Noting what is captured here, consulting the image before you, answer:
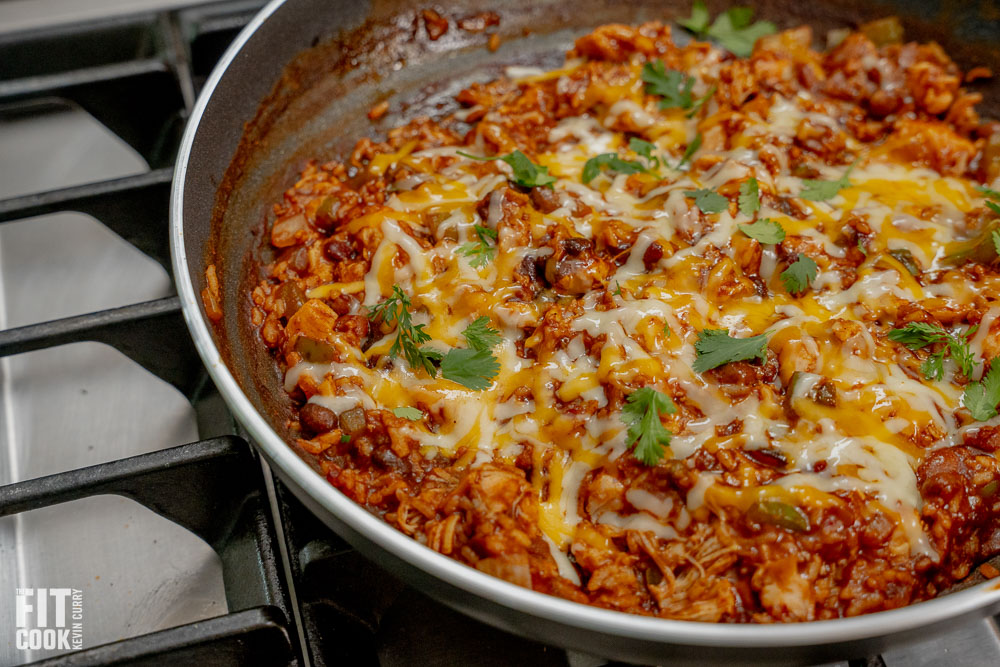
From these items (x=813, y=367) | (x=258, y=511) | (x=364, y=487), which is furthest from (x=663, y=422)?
(x=258, y=511)

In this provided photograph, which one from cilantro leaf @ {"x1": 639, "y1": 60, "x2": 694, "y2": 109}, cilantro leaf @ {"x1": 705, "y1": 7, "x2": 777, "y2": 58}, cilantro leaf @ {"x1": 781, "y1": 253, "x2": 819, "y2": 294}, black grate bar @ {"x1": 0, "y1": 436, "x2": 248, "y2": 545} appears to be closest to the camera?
black grate bar @ {"x1": 0, "y1": 436, "x2": 248, "y2": 545}

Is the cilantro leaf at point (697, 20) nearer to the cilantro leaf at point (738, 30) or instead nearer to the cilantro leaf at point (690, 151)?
the cilantro leaf at point (738, 30)

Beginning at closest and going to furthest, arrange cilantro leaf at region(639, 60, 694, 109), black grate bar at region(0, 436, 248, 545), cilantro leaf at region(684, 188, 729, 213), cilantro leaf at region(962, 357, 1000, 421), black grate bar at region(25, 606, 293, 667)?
black grate bar at region(25, 606, 293, 667), black grate bar at region(0, 436, 248, 545), cilantro leaf at region(962, 357, 1000, 421), cilantro leaf at region(684, 188, 729, 213), cilantro leaf at region(639, 60, 694, 109)

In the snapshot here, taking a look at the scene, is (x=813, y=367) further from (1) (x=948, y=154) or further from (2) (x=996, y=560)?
(1) (x=948, y=154)

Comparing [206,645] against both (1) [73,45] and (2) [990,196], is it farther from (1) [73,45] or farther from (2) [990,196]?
(2) [990,196]

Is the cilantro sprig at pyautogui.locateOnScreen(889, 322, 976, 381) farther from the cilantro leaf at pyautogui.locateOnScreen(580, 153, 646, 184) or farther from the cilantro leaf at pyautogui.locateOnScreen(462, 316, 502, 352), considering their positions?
the cilantro leaf at pyautogui.locateOnScreen(462, 316, 502, 352)

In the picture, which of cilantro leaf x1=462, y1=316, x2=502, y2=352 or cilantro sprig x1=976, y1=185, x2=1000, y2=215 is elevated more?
cilantro sprig x1=976, y1=185, x2=1000, y2=215

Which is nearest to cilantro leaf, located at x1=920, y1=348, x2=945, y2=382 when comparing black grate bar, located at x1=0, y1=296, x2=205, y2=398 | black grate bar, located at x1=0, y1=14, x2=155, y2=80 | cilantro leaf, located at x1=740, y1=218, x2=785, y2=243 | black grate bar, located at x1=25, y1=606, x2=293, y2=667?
cilantro leaf, located at x1=740, y1=218, x2=785, y2=243

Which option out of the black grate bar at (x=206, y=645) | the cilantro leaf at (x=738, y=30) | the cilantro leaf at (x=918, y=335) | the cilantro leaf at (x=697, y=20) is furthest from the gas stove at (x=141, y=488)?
the cilantro leaf at (x=738, y=30)
